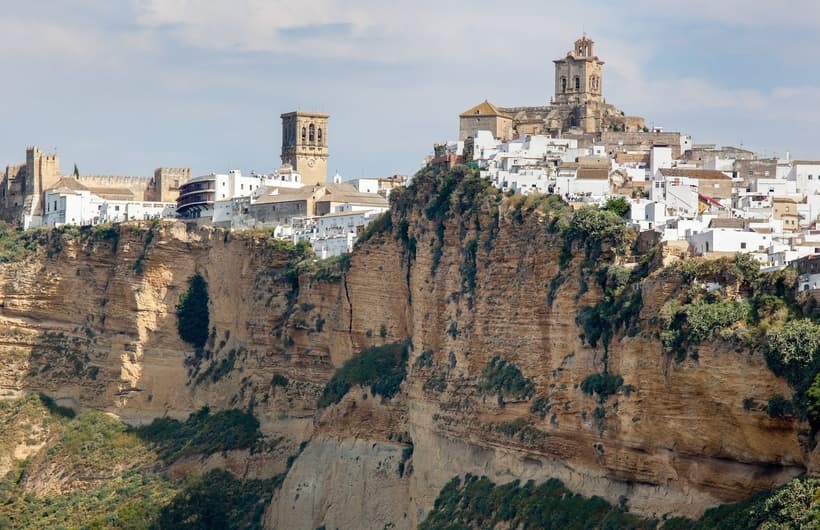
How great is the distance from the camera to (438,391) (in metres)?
63.1

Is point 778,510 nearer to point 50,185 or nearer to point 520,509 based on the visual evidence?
point 520,509

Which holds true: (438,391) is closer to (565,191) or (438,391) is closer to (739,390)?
(565,191)

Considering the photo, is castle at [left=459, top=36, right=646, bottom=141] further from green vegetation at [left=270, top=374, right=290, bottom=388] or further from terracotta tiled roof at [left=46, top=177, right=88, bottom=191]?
terracotta tiled roof at [left=46, top=177, right=88, bottom=191]

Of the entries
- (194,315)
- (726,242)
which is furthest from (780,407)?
(194,315)

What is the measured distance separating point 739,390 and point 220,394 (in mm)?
33052

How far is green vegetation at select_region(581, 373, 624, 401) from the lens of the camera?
172ft

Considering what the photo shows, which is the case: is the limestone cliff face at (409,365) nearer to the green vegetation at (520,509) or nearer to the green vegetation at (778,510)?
the green vegetation at (520,509)

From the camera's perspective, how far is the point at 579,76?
249 ft

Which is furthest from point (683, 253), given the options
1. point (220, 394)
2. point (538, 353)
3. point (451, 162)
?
point (220, 394)

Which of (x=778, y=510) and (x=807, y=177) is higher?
(x=807, y=177)

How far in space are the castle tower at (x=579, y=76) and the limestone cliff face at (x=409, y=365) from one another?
30.9 ft

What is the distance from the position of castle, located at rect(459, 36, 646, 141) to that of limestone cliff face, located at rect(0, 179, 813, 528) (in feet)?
15.7

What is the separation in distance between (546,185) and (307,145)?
33.1 metres

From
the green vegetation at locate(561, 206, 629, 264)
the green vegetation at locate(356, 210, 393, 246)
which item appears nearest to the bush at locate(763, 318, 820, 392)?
the green vegetation at locate(561, 206, 629, 264)
